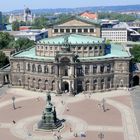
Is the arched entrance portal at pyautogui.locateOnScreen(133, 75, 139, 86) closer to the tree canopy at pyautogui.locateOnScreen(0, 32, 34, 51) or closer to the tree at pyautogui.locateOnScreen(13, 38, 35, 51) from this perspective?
the tree canopy at pyautogui.locateOnScreen(0, 32, 34, 51)

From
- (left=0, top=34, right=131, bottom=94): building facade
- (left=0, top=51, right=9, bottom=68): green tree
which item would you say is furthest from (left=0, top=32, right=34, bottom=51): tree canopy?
(left=0, top=34, right=131, bottom=94): building facade

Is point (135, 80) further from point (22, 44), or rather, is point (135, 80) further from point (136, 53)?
point (22, 44)

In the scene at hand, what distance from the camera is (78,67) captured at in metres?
123

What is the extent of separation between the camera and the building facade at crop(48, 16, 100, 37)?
145038 millimetres

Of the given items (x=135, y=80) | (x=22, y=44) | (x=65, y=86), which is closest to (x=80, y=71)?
(x=65, y=86)

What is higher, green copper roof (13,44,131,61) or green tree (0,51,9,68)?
green copper roof (13,44,131,61)

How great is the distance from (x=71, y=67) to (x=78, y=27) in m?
29.6

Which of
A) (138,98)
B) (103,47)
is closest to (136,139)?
(138,98)

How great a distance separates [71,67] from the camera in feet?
397

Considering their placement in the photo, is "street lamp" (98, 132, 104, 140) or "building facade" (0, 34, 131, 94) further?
"building facade" (0, 34, 131, 94)

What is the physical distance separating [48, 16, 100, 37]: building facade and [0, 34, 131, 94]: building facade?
12360 millimetres

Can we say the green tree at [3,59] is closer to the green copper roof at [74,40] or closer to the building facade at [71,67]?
the building facade at [71,67]

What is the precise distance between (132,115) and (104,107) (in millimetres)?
10597

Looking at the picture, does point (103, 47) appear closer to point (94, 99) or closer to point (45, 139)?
point (94, 99)
